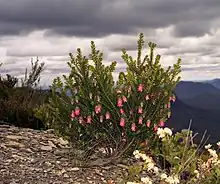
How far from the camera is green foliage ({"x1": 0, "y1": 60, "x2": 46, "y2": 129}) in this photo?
13.2 meters

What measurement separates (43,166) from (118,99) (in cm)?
169

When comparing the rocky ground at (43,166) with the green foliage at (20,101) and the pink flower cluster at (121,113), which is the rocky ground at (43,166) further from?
the green foliage at (20,101)

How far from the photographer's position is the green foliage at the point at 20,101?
43.2 feet

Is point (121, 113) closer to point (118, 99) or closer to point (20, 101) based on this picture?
point (118, 99)

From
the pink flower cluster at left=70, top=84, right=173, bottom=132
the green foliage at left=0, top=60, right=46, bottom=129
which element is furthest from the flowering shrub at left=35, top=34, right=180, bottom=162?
the green foliage at left=0, top=60, right=46, bottom=129

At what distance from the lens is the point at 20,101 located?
47.4 ft

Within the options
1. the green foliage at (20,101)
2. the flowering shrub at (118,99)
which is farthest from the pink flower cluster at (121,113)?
the green foliage at (20,101)

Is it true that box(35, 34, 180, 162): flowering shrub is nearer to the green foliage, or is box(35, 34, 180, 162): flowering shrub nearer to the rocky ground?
the rocky ground

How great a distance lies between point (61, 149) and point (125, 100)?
7.10ft

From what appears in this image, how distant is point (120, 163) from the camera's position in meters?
8.20

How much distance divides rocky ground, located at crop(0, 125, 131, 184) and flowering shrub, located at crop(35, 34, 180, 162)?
0.56 m

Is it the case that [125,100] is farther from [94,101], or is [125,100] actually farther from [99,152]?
[99,152]

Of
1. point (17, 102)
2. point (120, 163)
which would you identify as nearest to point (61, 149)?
point (120, 163)

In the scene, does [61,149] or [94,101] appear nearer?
[94,101]
